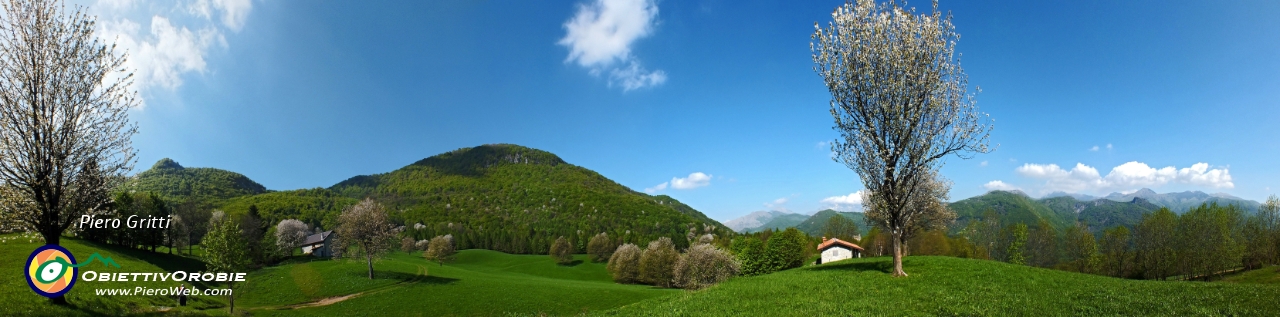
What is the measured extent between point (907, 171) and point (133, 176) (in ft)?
109

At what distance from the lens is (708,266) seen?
61156mm

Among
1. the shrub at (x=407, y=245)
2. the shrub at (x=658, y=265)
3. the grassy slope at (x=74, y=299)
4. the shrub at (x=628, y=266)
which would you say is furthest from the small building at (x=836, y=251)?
the shrub at (x=407, y=245)

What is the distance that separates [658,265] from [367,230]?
4508cm

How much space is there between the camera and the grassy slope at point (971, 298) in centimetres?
1208

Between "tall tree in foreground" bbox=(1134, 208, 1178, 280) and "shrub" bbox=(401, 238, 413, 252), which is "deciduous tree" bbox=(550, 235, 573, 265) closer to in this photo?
"shrub" bbox=(401, 238, 413, 252)

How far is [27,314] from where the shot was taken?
612 inches

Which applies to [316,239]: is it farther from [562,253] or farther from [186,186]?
[186,186]

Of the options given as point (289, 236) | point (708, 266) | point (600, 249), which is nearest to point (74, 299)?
point (708, 266)

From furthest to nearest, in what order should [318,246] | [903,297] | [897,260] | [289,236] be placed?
1. [318,246]
2. [289,236]
3. [897,260]
4. [903,297]

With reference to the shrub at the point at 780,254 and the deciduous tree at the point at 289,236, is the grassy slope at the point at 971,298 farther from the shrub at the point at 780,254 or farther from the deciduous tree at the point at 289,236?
the deciduous tree at the point at 289,236

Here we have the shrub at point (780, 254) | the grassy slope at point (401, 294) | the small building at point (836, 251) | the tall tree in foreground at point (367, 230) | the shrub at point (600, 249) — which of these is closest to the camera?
the grassy slope at point (401, 294)

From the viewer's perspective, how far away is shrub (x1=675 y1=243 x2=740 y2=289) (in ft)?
193

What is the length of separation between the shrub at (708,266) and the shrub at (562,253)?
4732 cm

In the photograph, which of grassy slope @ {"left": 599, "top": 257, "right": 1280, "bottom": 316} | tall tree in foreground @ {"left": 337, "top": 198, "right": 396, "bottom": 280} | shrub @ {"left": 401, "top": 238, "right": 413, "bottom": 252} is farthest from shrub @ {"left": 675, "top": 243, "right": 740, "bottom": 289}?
shrub @ {"left": 401, "top": 238, "right": 413, "bottom": 252}
